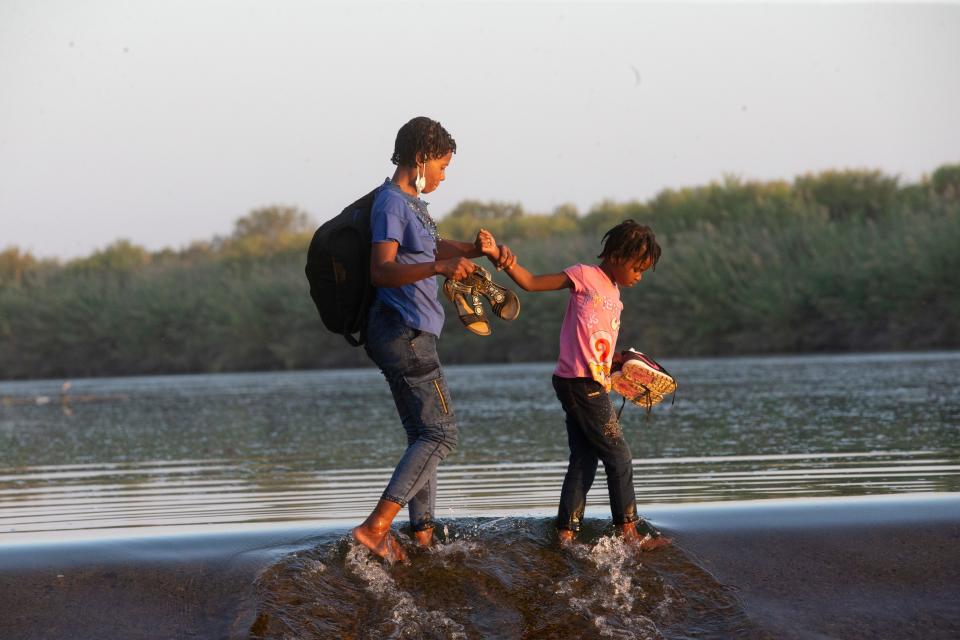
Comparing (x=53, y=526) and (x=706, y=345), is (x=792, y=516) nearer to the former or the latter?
(x=53, y=526)

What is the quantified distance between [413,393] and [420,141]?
112 centimetres

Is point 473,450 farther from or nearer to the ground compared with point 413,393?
nearer to the ground

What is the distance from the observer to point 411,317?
621 centimetres

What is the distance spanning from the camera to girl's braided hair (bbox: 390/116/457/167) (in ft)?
20.8

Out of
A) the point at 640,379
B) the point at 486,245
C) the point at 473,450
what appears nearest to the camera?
the point at 486,245

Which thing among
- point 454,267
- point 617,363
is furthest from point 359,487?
point 454,267

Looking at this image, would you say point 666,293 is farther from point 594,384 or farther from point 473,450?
point 594,384

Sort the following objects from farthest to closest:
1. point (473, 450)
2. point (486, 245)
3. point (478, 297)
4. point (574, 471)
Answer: point (473, 450) → point (574, 471) → point (478, 297) → point (486, 245)

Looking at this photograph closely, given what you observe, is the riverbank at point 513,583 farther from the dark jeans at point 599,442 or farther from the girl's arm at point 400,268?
the girl's arm at point 400,268

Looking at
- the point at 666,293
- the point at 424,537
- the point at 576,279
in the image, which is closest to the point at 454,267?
the point at 576,279

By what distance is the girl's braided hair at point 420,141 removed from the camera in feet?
20.8

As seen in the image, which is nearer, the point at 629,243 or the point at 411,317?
the point at 411,317

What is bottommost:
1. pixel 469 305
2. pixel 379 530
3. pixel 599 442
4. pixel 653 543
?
pixel 653 543

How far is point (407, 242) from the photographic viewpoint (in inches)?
245
